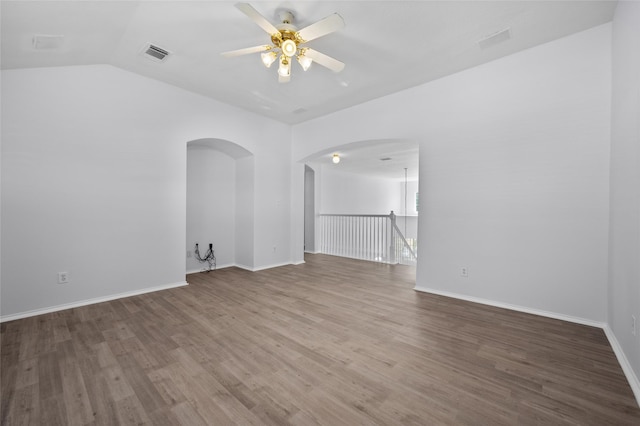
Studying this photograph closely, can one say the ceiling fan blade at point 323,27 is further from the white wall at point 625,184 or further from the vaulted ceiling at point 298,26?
the white wall at point 625,184

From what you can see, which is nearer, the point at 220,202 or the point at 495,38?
the point at 495,38

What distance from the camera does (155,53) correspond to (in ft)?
10.7

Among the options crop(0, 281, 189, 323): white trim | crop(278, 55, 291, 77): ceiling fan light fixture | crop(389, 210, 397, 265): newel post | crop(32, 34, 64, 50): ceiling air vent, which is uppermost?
crop(32, 34, 64, 50): ceiling air vent

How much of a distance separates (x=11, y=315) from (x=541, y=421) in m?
4.98

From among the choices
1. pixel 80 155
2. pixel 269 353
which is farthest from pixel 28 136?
pixel 269 353

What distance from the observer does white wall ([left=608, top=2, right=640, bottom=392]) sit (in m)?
1.95

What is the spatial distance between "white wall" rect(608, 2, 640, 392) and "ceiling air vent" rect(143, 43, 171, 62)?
4534mm

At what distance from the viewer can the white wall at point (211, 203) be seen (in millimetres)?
5250

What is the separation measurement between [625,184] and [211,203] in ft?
19.4

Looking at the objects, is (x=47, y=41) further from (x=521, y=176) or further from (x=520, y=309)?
(x=520, y=309)

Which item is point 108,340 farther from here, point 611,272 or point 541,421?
point 611,272

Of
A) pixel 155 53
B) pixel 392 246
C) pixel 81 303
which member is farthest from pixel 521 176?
pixel 81 303

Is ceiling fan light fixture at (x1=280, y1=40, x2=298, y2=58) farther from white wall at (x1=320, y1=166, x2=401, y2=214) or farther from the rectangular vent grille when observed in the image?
white wall at (x1=320, y1=166, x2=401, y2=214)

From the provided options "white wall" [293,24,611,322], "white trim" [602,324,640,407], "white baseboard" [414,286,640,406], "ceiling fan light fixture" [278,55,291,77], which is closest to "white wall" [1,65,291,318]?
"ceiling fan light fixture" [278,55,291,77]
